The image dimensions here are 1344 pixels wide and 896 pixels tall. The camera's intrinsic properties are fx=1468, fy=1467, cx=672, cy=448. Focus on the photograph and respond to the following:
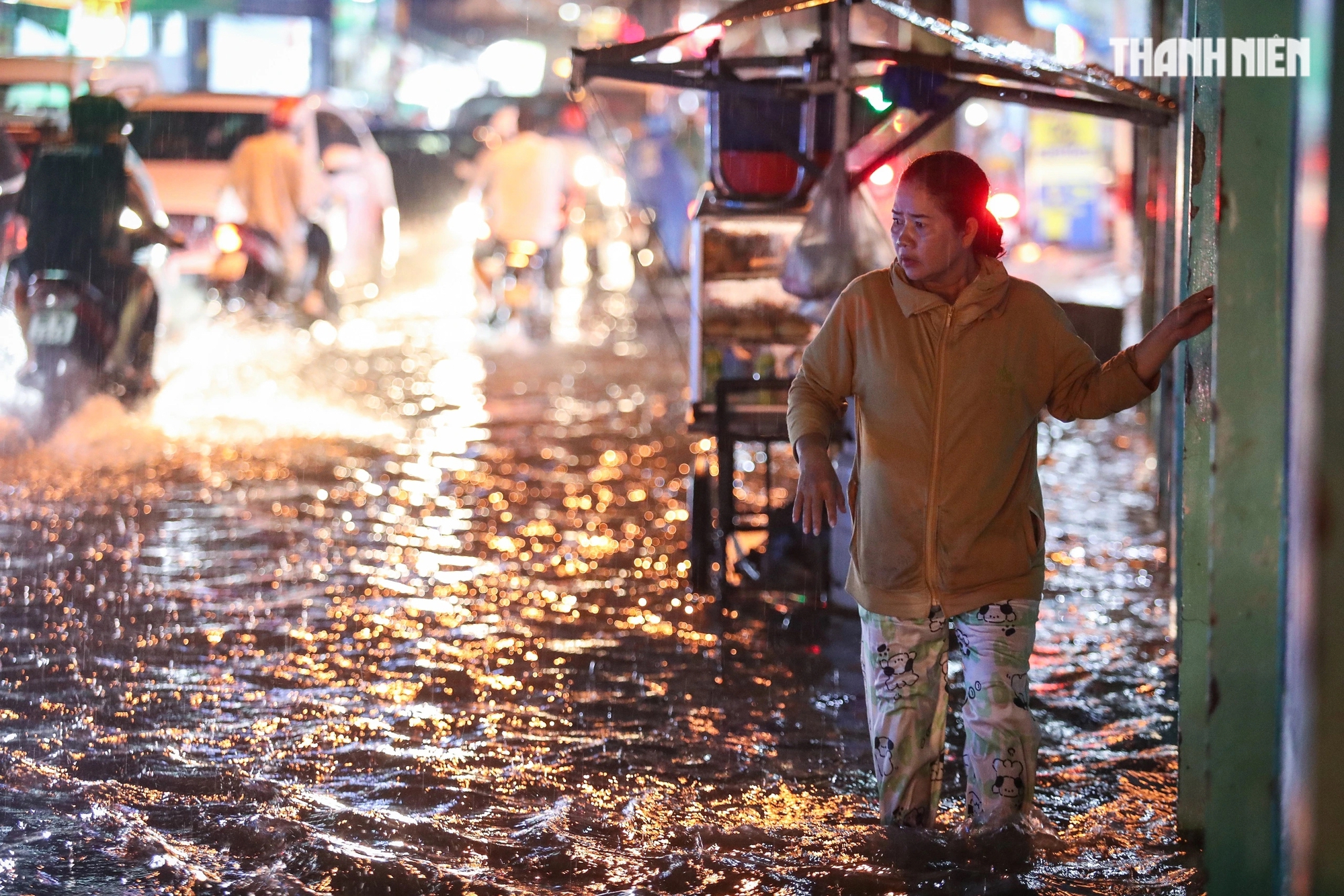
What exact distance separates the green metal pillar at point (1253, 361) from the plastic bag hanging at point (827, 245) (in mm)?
2596

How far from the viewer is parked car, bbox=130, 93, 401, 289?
12.0 m

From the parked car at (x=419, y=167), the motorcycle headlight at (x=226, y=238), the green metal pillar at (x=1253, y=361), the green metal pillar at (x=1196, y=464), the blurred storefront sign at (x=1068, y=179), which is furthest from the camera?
the blurred storefront sign at (x=1068, y=179)

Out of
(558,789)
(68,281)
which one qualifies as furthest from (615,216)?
(558,789)

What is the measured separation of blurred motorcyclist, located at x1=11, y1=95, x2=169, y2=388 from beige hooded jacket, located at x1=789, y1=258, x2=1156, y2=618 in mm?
6659

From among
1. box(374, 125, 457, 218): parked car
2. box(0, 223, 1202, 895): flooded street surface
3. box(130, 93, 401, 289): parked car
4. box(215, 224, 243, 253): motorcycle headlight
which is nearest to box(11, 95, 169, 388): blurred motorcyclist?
box(0, 223, 1202, 895): flooded street surface

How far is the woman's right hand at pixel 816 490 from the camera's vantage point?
333 cm

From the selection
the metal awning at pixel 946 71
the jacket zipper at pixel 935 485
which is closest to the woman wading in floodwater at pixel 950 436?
the jacket zipper at pixel 935 485

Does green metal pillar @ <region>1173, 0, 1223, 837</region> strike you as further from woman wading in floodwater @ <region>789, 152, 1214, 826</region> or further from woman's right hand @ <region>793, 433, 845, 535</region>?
woman's right hand @ <region>793, 433, 845, 535</region>

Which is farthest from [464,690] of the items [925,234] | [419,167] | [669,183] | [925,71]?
[669,183]

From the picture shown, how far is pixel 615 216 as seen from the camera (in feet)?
69.7

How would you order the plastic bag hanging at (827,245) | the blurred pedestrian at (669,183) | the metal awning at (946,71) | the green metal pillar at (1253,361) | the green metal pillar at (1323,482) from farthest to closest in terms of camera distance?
the blurred pedestrian at (669,183) → the plastic bag hanging at (827,245) → the metal awning at (946,71) → the green metal pillar at (1253,361) → the green metal pillar at (1323,482)

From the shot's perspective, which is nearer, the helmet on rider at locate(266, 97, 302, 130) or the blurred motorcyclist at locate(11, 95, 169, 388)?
Result: the blurred motorcyclist at locate(11, 95, 169, 388)

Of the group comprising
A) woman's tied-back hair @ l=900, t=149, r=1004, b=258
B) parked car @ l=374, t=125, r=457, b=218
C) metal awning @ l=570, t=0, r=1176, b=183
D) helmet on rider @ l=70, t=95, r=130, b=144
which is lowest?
woman's tied-back hair @ l=900, t=149, r=1004, b=258

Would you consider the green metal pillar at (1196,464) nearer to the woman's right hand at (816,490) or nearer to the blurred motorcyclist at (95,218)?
the woman's right hand at (816,490)
